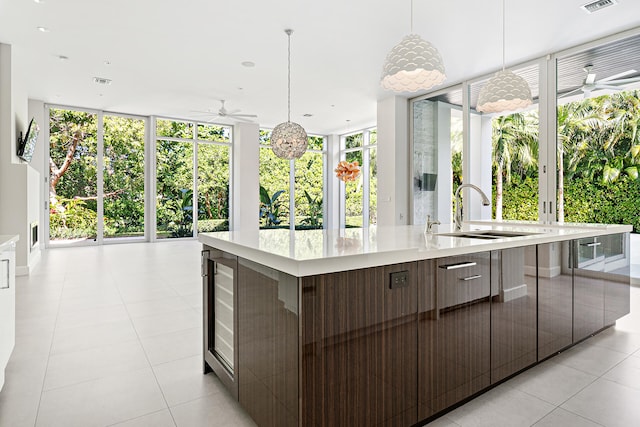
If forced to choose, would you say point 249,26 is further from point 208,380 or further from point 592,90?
point 592,90

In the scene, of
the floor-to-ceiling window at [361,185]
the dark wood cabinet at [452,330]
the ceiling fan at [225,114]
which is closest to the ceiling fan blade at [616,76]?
the dark wood cabinet at [452,330]

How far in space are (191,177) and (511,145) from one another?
725cm

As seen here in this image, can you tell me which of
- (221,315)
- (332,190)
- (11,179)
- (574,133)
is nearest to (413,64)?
(221,315)

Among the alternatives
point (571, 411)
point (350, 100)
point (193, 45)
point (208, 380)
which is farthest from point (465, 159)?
point (208, 380)

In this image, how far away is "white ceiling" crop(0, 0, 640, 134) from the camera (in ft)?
12.9

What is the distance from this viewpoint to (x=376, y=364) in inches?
54.6

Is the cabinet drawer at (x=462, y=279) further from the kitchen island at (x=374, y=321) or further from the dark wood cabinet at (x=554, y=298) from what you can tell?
the dark wood cabinet at (x=554, y=298)

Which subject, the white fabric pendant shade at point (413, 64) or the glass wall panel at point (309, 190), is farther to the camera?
the glass wall panel at point (309, 190)

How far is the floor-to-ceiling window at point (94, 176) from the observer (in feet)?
26.3

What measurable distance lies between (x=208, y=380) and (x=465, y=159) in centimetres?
550

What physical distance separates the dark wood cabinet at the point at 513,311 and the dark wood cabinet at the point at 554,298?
8cm

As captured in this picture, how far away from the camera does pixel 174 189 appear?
9203 mm

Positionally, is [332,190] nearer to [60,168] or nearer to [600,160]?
[60,168]

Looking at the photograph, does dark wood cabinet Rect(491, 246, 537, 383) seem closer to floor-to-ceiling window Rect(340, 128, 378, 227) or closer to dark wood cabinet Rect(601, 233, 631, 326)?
dark wood cabinet Rect(601, 233, 631, 326)
